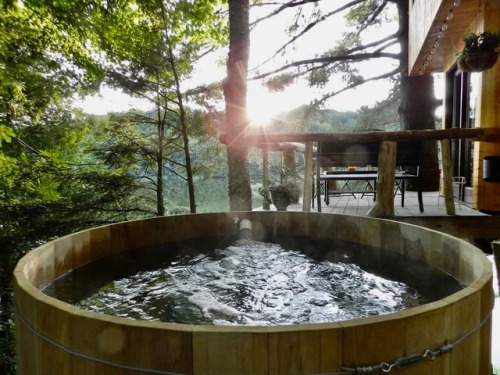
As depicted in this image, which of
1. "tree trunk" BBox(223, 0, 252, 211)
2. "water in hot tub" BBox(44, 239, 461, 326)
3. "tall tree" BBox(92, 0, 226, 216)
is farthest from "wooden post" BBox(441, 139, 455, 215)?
"tall tree" BBox(92, 0, 226, 216)

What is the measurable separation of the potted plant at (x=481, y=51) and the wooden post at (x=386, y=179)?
4.75 feet

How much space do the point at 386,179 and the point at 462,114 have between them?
11.5 ft

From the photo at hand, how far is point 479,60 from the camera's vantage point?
13.8 feet

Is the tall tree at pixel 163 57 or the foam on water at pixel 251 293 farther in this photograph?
the tall tree at pixel 163 57

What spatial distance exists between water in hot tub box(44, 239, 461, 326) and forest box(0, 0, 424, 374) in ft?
9.24

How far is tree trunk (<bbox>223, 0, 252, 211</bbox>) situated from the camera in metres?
5.52

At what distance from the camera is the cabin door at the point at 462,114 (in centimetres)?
588

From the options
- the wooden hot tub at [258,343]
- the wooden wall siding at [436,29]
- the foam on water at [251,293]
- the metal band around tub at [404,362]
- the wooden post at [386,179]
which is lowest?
the foam on water at [251,293]

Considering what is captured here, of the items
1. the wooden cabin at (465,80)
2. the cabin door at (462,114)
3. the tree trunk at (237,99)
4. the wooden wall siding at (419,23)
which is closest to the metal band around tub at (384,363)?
the wooden cabin at (465,80)

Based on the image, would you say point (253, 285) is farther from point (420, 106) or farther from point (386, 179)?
point (420, 106)

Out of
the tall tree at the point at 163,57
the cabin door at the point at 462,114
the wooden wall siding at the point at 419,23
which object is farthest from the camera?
the cabin door at the point at 462,114

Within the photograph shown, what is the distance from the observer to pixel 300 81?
33.9 ft

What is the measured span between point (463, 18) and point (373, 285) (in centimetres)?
463

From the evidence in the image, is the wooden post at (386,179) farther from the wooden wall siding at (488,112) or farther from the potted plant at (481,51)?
the wooden wall siding at (488,112)
